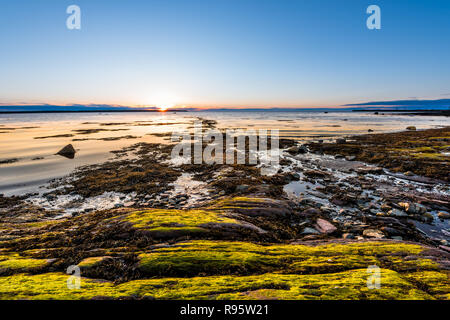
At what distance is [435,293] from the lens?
3984 mm

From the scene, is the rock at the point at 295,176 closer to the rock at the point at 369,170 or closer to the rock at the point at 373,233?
the rock at the point at 369,170

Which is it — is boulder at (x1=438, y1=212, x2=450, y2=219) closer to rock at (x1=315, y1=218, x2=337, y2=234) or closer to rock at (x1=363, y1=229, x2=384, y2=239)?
rock at (x1=363, y1=229, x2=384, y2=239)

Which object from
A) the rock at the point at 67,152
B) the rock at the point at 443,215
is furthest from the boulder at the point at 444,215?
the rock at the point at 67,152

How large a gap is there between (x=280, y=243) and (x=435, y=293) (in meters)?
3.74

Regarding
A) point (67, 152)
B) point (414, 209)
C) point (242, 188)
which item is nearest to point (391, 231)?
point (414, 209)

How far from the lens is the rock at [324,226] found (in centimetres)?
792

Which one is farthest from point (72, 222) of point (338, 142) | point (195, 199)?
point (338, 142)

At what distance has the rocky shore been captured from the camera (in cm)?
425

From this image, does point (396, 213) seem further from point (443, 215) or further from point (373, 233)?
point (373, 233)

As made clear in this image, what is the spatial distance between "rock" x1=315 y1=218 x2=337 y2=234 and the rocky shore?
7cm

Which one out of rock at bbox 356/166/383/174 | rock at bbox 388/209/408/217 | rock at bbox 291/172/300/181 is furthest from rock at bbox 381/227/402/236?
rock at bbox 356/166/383/174

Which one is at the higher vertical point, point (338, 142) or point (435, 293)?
point (338, 142)
